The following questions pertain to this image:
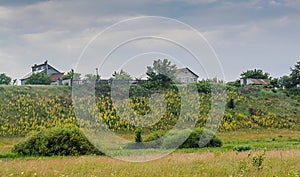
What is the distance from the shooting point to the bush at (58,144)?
19688 millimetres

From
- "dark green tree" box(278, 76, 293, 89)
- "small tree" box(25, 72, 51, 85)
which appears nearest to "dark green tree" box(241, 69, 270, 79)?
"dark green tree" box(278, 76, 293, 89)

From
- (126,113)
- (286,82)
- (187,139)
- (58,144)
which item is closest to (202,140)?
(187,139)

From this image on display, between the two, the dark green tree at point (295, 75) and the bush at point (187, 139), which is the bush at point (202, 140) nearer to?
the bush at point (187, 139)

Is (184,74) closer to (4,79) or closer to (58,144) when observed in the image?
(58,144)

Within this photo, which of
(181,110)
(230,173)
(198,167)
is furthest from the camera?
(181,110)

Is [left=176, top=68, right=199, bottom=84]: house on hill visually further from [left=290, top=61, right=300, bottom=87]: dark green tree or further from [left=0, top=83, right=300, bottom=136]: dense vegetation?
[left=290, top=61, right=300, bottom=87]: dark green tree

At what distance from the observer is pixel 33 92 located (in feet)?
135

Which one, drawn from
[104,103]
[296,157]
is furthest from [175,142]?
[104,103]

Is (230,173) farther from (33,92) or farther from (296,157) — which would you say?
(33,92)

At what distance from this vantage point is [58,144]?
64.9ft

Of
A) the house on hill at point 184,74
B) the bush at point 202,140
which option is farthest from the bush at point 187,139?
the house on hill at point 184,74

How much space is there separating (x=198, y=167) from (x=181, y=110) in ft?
76.2

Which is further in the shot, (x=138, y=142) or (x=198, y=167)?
(x=138, y=142)

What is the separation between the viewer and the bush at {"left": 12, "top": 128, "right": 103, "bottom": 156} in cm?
1969
